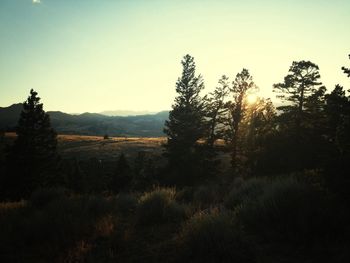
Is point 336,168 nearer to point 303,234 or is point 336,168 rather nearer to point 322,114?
point 303,234

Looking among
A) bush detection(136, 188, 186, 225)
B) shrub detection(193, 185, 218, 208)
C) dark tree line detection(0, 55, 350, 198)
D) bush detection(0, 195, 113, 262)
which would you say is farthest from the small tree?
bush detection(136, 188, 186, 225)

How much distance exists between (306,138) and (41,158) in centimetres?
2683

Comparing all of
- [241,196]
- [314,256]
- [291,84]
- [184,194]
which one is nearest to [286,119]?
[291,84]

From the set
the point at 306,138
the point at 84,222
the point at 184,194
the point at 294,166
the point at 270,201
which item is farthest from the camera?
the point at 306,138

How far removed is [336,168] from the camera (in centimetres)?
851

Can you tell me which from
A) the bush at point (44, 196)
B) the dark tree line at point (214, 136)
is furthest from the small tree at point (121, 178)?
the bush at point (44, 196)

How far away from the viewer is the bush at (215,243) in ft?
19.7

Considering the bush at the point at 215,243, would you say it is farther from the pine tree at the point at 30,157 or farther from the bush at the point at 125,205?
the pine tree at the point at 30,157

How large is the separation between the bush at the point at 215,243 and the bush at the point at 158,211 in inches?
118

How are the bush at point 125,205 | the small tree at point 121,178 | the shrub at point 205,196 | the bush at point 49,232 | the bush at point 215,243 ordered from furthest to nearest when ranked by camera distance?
the small tree at point 121,178 → the shrub at point 205,196 → the bush at point 125,205 → the bush at point 49,232 → the bush at point 215,243

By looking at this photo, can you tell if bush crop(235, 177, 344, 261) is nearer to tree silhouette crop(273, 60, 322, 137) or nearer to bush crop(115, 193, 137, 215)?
bush crop(115, 193, 137, 215)

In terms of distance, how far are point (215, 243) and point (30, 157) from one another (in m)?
30.4

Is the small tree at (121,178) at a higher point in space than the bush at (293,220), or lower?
lower

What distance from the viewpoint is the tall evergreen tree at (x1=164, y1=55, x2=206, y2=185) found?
3158cm
